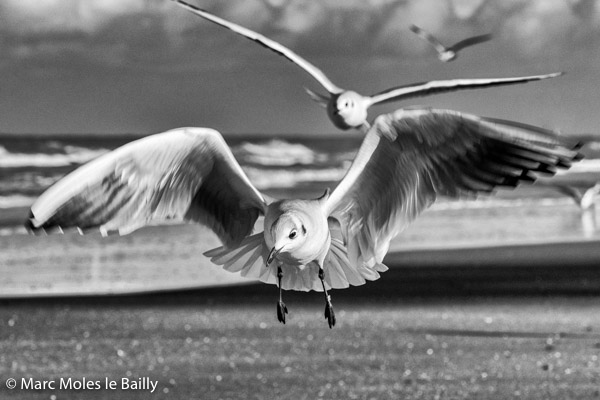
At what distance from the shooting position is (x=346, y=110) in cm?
1359

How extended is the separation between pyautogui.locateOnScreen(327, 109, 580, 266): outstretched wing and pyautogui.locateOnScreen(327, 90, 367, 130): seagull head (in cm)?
707

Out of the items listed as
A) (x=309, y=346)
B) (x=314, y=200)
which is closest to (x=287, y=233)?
(x=314, y=200)

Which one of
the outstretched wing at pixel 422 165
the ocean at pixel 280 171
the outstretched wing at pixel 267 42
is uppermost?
the ocean at pixel 280 171

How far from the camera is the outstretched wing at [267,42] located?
27.0ft

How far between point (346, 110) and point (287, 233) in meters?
7.86

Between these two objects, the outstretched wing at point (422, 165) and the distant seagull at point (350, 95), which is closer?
the outstretched wing at point (422, 165)

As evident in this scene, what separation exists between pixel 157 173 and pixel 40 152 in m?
→ 30.2

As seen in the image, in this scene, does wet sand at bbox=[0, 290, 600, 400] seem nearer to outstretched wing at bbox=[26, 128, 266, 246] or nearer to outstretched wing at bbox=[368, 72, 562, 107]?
outstretched wing at bbox=[26, 128, 266, 246]

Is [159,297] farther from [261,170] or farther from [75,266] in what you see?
[261,170]

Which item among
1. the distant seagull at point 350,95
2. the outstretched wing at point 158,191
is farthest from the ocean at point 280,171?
the outstretched wing at point 158,191

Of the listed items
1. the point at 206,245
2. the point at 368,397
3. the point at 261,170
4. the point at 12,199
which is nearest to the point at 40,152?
the point at 261,170

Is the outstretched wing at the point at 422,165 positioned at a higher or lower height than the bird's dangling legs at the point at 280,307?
higher

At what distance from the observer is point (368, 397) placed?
7672mm

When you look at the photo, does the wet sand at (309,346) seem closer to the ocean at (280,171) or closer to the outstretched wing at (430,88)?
the outstretched wing at (430,88)
